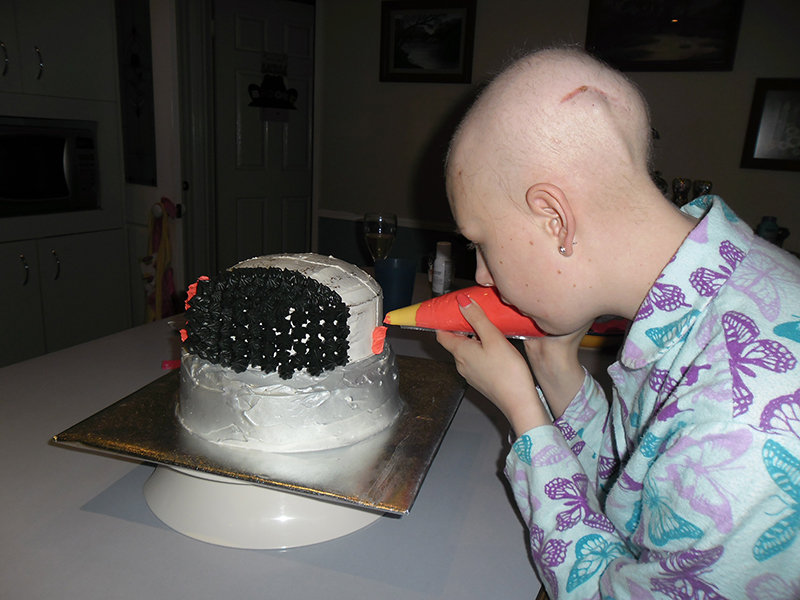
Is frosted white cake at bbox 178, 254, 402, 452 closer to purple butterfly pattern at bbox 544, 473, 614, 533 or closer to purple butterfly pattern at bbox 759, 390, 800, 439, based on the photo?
purple butterfly pattern at bbox 544, 473, 614, 533

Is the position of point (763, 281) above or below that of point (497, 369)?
above

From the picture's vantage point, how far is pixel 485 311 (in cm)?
98

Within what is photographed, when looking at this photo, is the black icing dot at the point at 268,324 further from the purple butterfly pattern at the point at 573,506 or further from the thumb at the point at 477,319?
the purple butterfly pattern at the point at 573,506

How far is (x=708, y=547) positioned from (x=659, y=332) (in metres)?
0.26

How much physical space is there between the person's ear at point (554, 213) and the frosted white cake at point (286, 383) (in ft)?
1.06

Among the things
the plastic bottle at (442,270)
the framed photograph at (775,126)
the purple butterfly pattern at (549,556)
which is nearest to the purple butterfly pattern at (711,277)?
the purple butterfly pattern at (549,556)

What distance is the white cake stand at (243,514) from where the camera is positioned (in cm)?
79

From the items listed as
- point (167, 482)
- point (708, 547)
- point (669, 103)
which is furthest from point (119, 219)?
point (708, 547)

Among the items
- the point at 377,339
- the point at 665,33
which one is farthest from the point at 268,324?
the point at 665,33

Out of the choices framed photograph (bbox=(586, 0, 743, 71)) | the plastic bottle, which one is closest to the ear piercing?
the plastic bottle

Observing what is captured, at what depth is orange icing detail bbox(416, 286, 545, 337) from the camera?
3.18 ft

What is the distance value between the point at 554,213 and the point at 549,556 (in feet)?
1.44

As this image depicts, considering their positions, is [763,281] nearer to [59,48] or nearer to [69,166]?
[69,166]

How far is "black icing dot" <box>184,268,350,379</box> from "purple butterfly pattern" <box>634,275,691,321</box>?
1.37 feet
